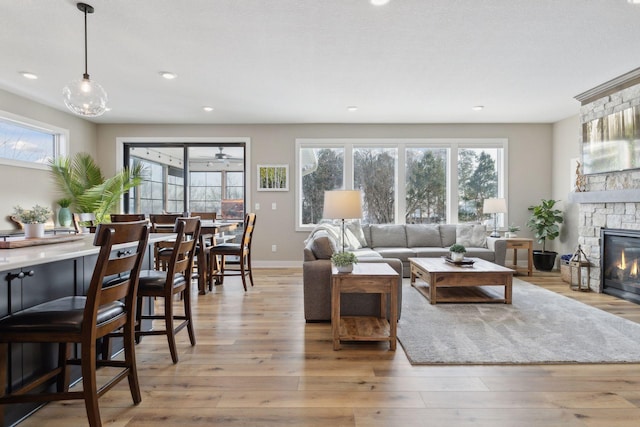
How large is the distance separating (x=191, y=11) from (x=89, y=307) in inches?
87.0

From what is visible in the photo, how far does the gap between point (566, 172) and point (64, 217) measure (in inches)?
308

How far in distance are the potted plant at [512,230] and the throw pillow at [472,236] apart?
542mm

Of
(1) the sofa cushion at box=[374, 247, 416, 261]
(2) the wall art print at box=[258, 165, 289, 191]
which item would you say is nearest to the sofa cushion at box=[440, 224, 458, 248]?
(1) the sofa cushion at box=[374, 247, 416, 261]

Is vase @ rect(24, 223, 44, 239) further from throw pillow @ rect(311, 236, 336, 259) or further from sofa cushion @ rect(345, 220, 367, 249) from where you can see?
sofa cushion @ rect(345, 220, 367, 249)

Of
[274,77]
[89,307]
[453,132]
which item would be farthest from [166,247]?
[453,132]

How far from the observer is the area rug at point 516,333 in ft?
7.75

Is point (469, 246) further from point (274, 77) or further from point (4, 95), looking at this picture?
point (4, 95)

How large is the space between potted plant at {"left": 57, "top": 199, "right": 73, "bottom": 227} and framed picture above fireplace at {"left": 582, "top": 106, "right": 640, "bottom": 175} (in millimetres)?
7270

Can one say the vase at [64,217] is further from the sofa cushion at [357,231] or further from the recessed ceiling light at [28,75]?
the sofa cushion at [357,231]

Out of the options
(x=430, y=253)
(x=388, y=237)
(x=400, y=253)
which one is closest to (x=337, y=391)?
(x=400, y=253)

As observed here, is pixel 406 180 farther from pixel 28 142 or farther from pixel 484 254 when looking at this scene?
pixel 28 142

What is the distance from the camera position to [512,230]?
560cm

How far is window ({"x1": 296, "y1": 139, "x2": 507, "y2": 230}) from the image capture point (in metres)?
6.16

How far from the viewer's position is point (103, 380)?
2.10 meters
